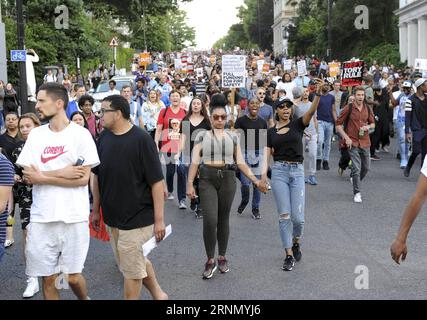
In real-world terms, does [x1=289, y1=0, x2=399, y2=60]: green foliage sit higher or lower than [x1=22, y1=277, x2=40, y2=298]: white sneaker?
higher

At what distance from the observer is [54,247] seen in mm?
5137

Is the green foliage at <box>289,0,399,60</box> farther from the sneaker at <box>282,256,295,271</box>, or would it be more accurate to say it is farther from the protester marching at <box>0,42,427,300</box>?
the sneaker at <box>282,256,295,271</box>

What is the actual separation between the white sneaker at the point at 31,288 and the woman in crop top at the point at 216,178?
158 centimetres

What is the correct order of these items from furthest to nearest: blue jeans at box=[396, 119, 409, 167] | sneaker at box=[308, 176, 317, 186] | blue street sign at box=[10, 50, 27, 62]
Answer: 1. blue street sign at box=[10, 50, 27, 62]
2. blue jeans at box=[396, 119, 409, 167]
3. sneaker at box=[308, 176, 317, 186]

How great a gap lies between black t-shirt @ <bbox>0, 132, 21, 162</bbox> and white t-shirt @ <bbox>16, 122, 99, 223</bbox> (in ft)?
7.64

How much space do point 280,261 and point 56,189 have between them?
10.6 feet

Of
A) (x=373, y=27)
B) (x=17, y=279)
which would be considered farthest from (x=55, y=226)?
(x=373, y=27)

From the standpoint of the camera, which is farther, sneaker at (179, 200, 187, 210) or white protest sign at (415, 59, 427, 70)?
white protest sign at (415, 59, 427, 70)

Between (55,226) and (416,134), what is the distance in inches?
350

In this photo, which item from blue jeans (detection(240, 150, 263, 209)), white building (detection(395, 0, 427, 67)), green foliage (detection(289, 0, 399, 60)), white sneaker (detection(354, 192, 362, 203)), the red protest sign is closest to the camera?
blue jeans (detection(240, 150, 263, 209))

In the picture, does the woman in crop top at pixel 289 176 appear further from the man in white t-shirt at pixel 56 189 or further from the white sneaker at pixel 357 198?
the white sneaker at pixel 357 198

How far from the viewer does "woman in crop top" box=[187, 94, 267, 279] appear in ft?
23.1

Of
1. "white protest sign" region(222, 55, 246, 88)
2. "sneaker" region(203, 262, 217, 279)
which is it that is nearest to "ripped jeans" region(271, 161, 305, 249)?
"sneaker" region(203, 262, 217, 279)

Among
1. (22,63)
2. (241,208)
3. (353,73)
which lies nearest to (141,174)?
(241,208)
